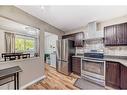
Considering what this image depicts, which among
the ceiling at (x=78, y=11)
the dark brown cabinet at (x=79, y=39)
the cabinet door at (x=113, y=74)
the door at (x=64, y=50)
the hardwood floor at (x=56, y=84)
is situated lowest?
the hardwood floor at (x=56, y=84)

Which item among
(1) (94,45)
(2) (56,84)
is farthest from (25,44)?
(1) (94,45)

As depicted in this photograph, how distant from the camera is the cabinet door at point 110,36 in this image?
350cm

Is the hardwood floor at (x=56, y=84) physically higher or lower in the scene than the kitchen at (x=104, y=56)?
lower

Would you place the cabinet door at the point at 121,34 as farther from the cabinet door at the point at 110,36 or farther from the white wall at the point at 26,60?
the white wall at the point at 26,60

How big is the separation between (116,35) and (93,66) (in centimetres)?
136

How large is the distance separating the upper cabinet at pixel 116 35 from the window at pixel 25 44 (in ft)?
8.85

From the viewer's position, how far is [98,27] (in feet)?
14.6

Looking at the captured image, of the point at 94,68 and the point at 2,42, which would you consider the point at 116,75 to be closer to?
the point at 94,68

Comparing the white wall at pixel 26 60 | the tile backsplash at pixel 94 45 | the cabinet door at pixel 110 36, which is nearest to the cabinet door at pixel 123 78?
the cabinet door at pixel 110 36

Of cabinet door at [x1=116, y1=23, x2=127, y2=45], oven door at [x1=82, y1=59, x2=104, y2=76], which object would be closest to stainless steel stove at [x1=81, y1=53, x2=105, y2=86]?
oven door at [x1=82, y1=59, x2=104, y2=76]

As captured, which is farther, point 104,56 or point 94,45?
point 94,45

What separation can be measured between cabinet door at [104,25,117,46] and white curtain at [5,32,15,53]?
310 cm

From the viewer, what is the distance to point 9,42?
9.30 ft

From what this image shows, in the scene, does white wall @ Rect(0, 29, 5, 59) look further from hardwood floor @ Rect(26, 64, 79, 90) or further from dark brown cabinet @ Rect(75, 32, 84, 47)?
dark brown cabinet @ Rect(75, 32, 84, 47)
